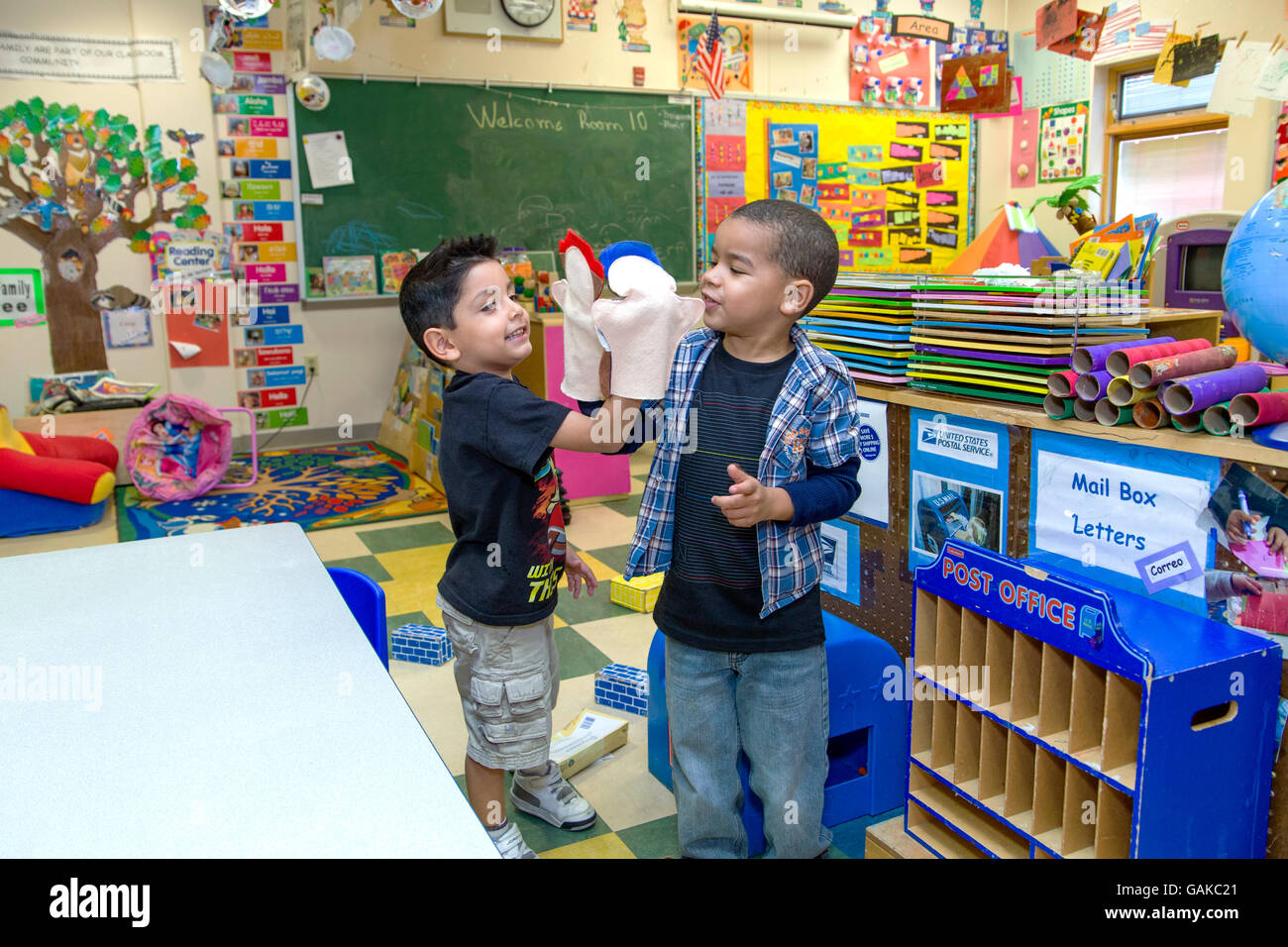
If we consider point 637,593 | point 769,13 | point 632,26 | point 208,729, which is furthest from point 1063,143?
point 208,729

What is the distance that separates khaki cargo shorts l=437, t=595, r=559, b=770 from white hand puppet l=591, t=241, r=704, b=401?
1.64ft

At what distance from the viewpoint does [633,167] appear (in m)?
5.73

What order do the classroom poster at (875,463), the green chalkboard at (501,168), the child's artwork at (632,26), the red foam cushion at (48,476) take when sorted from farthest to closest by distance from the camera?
1. the child's artwork at (632,26)
2. the green chalkboard at (501,168)
3. the red foam cushion at (48,476)
4. the classroom poster at (875,463)

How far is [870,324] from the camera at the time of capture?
200 centimetres

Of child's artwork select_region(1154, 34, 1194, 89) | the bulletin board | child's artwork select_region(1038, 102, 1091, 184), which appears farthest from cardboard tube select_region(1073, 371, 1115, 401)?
child's artwork select_region(1038, 102, 1091, 184)

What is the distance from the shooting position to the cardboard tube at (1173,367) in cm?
140

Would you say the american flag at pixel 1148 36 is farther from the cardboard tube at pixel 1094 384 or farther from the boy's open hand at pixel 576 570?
the boy's open hand at pixel 576 570

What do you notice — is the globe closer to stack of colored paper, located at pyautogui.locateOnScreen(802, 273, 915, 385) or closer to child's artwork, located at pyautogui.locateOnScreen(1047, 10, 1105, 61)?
stack of colored paper, located at pyautogui.locateOnScreen(802, 273, 915, 385)

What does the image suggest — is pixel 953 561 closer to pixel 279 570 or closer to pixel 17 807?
pixel 279 570

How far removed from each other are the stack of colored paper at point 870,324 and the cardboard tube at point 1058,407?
0.38 m

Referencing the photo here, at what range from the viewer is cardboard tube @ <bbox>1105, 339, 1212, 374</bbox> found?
147 cm

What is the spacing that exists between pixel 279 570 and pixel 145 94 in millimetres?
4387
